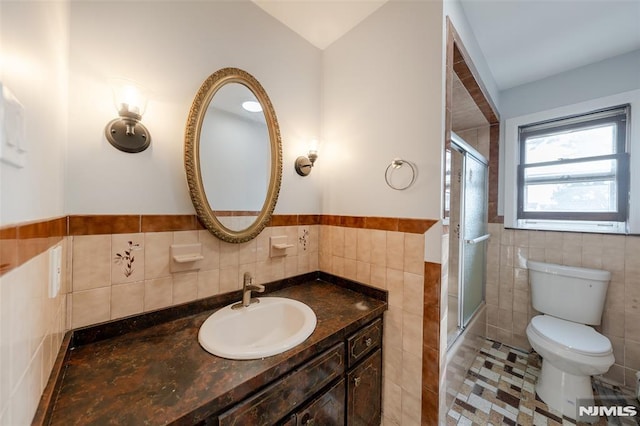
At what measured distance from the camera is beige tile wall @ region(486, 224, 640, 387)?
Result: 66.9 inches

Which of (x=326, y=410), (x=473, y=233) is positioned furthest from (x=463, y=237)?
(x=326, y=410)

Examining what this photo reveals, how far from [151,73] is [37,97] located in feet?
1.81

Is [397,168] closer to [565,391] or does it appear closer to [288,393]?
[288,393]

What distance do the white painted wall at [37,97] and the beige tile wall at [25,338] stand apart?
12 centimetres

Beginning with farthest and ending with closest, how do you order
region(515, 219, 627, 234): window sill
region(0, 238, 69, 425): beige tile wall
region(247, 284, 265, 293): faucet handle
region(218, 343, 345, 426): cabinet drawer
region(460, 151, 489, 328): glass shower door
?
region(460, 151, 489, 328): glass shower door
region(515, 219, 627, 234): window sill
region(247, 284, 265, 293): faucet handle
region(218, 343, 345, 426): cabinet drawer
region(0, 238, 69, 425): beige tile wall

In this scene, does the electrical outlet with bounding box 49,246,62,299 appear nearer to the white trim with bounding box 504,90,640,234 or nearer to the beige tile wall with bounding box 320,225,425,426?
the beige tile wall with bounding box 320,225,425,426

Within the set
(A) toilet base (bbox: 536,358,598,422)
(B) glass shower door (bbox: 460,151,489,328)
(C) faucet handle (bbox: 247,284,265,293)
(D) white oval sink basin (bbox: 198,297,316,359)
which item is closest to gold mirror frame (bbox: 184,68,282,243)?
(C) faucet handle (bbox: 247,284,265,293)

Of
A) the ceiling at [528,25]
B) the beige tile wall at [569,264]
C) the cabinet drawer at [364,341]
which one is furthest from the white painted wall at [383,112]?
the beige tile wall at [569,264]

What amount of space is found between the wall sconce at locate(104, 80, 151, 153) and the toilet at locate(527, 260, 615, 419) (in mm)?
2661

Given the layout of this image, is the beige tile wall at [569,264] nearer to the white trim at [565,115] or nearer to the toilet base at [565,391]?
the white trim at [565,115]

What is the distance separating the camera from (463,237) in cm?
192

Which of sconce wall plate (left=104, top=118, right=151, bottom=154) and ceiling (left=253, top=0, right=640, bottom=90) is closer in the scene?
sconce wall plate (left=104, top=118, right=151, bottom=154)

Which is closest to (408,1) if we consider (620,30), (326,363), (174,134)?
(174,134)

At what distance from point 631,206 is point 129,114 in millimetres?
3148
